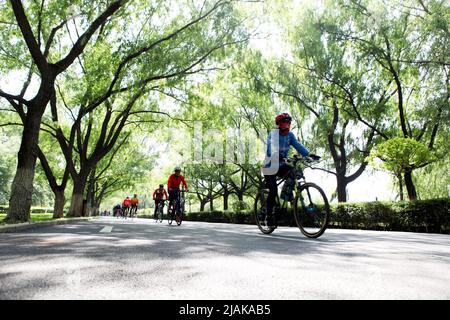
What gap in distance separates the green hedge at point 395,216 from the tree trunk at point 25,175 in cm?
917

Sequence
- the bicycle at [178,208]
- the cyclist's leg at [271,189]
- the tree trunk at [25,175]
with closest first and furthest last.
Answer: the cyclist's leg at [271,189], the tree trunk at [25,175], the bicycle at [178,208]

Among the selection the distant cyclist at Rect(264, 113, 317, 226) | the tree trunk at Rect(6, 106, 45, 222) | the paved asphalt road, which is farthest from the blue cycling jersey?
the tree trunk at Rect(6, 106, 45, 222)

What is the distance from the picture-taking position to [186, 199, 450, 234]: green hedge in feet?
45.4

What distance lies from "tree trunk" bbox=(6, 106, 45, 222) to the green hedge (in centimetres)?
917

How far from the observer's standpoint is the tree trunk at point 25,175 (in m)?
12.4

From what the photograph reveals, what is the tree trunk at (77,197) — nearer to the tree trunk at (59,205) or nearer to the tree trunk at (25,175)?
the tree trunk at (59,205)

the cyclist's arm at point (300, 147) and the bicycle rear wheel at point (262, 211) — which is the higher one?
the cyclist's arm at point (300, 147)

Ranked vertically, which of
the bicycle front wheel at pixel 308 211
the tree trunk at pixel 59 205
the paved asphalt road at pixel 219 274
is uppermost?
the tree trunk at pixel 59 205

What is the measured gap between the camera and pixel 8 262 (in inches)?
155

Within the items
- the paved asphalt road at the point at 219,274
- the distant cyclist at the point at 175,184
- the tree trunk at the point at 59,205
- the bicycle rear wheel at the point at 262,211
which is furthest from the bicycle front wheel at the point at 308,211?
the tree trunk at the point at 59,205

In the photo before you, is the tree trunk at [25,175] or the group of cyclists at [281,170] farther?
the tree trunk at [25,175]

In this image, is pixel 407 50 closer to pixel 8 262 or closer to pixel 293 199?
pixel 293 199

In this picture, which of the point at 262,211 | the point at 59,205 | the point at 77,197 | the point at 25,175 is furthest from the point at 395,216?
the point at 59,205
